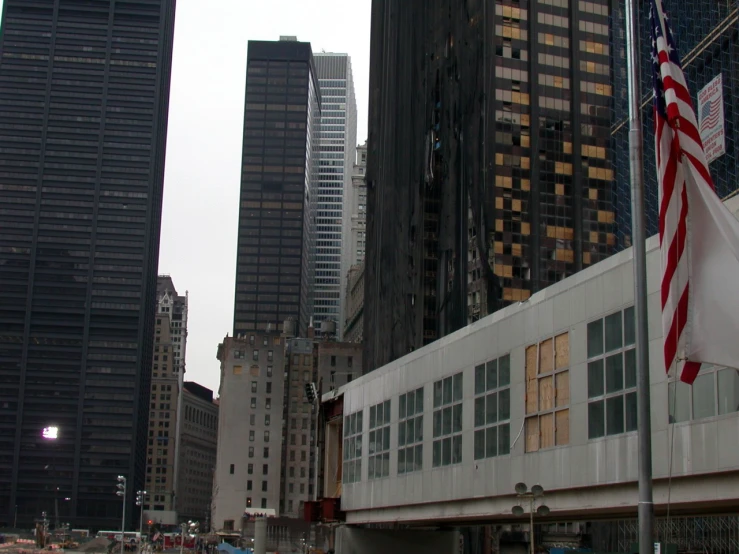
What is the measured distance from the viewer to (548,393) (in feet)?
108

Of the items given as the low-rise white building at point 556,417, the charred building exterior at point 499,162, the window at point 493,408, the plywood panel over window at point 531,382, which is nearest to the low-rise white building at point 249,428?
the charred building exterior at point 499,162

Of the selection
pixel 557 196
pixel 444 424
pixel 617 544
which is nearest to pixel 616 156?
pixel 557 196

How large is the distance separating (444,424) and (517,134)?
9344 cm

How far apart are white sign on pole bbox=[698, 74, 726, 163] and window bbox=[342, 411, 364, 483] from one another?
36209mm

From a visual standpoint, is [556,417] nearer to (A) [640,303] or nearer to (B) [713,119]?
(A) [640,303]

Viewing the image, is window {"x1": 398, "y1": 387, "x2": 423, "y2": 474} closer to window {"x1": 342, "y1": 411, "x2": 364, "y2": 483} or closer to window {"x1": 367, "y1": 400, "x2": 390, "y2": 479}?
window {"x1": 367, "y1": 400, "x2": 390, "y2": 479}

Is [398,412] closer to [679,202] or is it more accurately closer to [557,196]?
[679,202]

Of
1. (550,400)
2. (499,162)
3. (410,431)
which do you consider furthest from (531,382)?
(499,162)

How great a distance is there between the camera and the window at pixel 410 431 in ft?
147

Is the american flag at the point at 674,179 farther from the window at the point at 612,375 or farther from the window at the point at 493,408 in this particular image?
the window at the point at 493,408

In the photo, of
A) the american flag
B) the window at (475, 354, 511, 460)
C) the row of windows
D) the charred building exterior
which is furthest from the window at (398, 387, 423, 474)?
the charred building exterior

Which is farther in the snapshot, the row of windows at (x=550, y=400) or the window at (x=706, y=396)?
the row of windows at (x=550, y=400)

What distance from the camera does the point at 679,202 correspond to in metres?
17.0

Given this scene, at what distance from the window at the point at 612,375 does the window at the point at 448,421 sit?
10.8 metres
